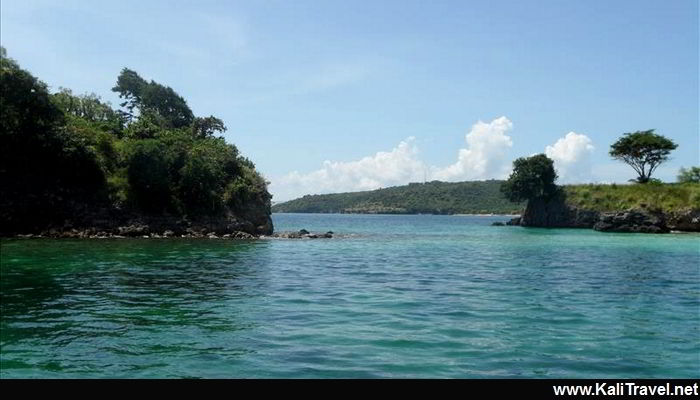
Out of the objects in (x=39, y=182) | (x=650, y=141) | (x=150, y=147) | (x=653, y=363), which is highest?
(x=650, y=141)

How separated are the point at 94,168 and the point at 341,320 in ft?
163

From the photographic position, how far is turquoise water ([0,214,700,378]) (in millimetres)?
10625

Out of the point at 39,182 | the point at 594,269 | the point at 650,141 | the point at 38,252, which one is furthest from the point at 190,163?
the point at 650,141

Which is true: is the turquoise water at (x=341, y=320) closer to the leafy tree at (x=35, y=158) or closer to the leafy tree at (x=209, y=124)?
the leafy tree at (x=35, y=158)

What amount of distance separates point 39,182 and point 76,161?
4.02 meters

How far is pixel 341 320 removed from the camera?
15008mm

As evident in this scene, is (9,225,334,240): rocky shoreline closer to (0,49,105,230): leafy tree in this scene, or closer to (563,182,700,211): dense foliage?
(0,49,105,230): leafy tree

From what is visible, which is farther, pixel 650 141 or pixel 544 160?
pixel 544 160

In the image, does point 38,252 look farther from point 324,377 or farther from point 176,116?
point 176,116

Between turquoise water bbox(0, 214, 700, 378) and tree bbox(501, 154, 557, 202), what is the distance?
76.2 meters

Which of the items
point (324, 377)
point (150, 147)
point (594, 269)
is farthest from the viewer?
point (150, 147)

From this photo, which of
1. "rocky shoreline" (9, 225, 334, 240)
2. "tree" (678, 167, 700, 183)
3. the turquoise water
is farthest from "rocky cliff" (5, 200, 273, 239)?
"tree" (678, 167, 700, 183)

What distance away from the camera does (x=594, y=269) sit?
2981 centimetres

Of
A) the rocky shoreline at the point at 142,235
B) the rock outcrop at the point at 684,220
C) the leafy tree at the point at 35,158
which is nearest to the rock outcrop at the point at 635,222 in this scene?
the rock outcrop at the point at 684,220
